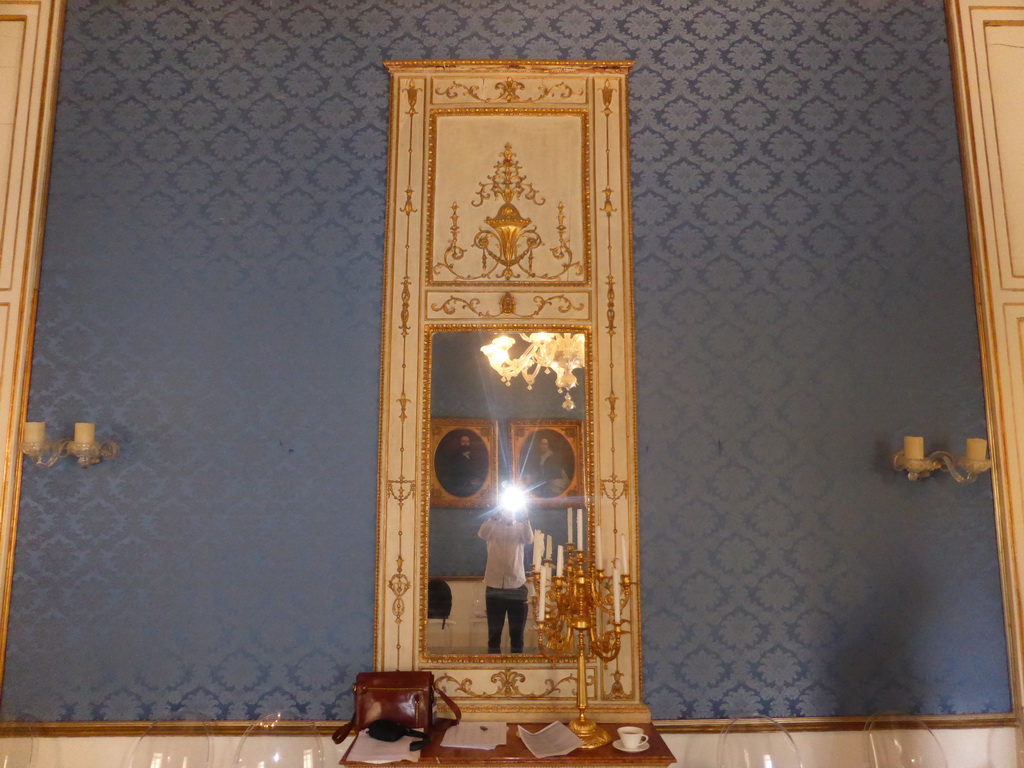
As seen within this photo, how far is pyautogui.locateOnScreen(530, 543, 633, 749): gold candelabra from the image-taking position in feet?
9.05

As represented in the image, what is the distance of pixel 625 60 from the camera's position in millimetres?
3459

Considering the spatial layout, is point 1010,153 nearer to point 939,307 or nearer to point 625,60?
point 939,307

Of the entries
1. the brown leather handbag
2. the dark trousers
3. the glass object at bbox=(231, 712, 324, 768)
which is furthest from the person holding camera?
the glass object at bbox=(231, 712, 324, 768)

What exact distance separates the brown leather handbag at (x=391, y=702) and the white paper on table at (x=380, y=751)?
0.06 metres

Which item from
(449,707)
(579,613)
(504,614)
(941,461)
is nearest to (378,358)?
(504,614)

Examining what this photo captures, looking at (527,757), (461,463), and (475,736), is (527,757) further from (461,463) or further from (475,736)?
(461,463)

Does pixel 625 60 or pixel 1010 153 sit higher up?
pixel 625 60

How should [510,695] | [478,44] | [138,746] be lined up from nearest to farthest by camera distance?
[138,746] < [510,695] < [478,44]

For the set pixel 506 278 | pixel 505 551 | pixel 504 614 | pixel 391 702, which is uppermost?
pixel 506 278

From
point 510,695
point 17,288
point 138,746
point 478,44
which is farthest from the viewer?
point 478,44

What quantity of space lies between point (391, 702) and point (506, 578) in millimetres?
650

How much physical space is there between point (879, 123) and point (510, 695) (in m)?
3.10

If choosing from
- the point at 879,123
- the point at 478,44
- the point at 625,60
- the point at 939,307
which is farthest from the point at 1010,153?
the point at 478,44

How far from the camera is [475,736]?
2791 mm
